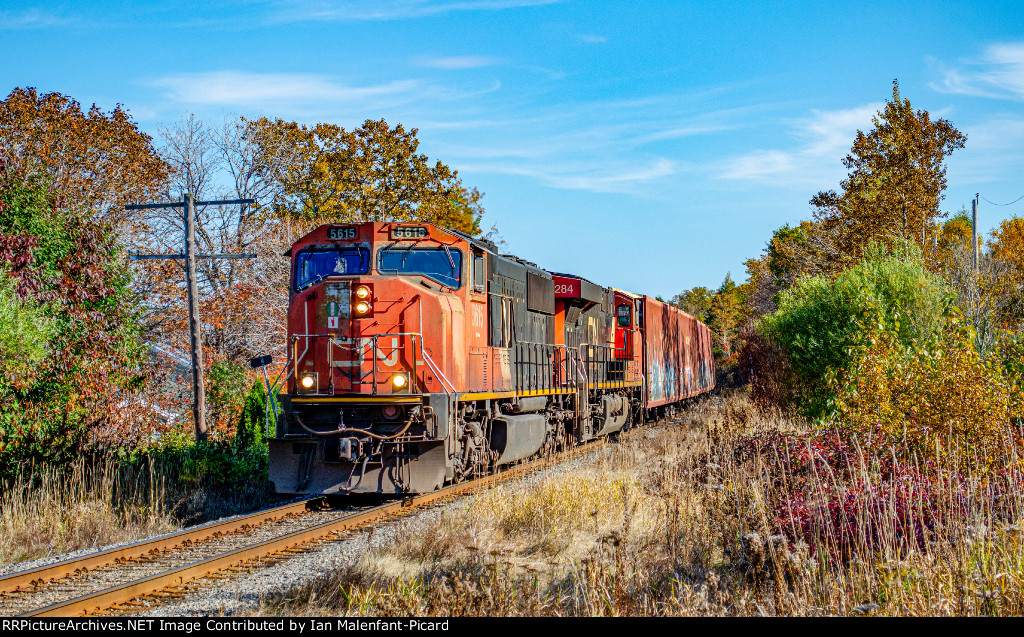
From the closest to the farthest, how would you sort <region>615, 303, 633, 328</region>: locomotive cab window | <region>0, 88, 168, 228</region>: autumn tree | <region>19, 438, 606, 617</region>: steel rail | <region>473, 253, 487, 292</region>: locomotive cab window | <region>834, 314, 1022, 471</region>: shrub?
<region>19, 438, 606, 617</region>: steel rail < <region>834, 314, 1022, 471</region>: shrub < <region>473, 253, 487, 292</region>: locomotive cab window < <region>615, 303, 633, 328</region>: locomotive cab window < <region>0, 88, 168, 228</region>: autumn tree

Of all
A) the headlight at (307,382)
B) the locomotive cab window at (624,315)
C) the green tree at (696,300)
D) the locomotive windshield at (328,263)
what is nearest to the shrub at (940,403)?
the locomotive windshield at (328,263)

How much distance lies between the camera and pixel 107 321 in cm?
1367

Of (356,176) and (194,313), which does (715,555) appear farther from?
(356,176)

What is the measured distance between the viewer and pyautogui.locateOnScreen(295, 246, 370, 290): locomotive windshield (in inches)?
456

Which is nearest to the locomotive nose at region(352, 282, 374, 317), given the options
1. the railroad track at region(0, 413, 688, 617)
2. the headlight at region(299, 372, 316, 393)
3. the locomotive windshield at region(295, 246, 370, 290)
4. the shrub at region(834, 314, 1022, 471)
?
the locomotive windshield at region(295, 246, 370, 290)

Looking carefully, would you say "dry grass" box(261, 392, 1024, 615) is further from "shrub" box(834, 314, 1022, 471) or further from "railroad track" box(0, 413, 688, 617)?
"railroad track" box(0, 413, 688, 617)

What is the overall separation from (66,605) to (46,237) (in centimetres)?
826

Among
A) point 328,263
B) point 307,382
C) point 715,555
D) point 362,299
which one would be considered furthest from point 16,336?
point 715,555

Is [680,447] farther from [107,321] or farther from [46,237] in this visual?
[46,237]

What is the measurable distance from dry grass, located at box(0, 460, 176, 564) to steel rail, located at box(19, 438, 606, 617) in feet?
7.30

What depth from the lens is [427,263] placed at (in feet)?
38.5

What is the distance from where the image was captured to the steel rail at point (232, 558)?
6.43 metres
